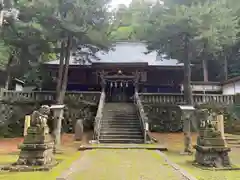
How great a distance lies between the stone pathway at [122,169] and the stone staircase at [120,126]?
4259 millimetres

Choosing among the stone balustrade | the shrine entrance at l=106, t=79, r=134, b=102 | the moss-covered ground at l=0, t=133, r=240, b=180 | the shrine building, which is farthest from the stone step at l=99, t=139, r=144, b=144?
the shrine entrance at l=106, t=79, r=134, b=102

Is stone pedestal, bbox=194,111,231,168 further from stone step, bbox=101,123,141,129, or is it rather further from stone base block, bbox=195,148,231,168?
stone step, bbox=101,123,141,129

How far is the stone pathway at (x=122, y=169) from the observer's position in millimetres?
5988

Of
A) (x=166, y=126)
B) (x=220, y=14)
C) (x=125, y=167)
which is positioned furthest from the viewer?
(x=166, y=126)

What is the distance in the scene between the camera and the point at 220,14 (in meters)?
14.0

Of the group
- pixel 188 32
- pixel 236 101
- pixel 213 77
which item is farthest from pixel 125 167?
pixel 213 77

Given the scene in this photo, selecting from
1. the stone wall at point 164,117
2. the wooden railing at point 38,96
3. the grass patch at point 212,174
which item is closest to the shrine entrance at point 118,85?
the wooden railing at point 38,96

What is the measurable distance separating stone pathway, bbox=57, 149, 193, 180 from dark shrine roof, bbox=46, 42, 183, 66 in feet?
49.0

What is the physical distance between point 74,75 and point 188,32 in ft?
41.2

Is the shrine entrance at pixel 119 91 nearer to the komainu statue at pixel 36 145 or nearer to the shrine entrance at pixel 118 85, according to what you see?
the shrine entrance at pixel 118 85

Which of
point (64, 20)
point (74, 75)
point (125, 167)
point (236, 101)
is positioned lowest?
point (125, 167)

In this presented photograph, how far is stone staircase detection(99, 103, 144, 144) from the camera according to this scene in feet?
43.4

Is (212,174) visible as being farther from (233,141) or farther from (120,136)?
(233,141)

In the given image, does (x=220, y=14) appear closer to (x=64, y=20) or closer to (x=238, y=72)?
(x=64, y=20)
